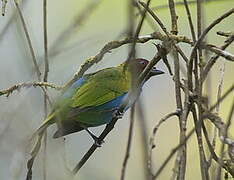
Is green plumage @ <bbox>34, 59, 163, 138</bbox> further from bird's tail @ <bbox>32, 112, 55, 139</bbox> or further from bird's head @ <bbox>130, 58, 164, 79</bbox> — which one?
bird's tail @ <bbox>32, 112, 55, 139</bbox>

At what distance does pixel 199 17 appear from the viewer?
1.94 feet

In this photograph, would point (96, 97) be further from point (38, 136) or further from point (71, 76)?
point (38, 136)

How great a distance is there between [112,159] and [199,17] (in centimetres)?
81

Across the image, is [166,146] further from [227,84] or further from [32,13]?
[32,13]

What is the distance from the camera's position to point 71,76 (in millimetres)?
953

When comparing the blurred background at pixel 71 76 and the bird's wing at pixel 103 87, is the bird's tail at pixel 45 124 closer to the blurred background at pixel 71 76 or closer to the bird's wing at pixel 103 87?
the blurred background at pixel 71 76

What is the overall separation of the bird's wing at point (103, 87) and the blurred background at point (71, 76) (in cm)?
4

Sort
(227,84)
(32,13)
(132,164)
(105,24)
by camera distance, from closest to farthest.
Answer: (105,24) < (32,13) < (227,84) < (132,164)

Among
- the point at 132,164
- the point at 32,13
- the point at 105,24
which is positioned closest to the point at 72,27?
the point at 105,24

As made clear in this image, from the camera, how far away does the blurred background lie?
1.96 ft

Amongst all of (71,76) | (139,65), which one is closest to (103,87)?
(71,76)

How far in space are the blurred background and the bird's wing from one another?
0.14 ft

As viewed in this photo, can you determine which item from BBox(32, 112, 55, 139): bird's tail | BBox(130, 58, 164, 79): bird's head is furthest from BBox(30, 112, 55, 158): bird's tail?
BBox(130, 58, 164, 79): bird's head

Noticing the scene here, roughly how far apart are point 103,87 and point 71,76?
0.54 feet
